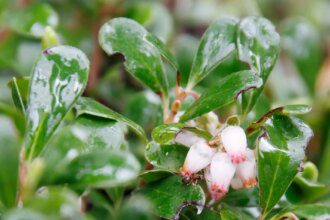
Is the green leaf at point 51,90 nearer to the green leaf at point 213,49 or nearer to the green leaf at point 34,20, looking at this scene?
the green leaf at point 213,49

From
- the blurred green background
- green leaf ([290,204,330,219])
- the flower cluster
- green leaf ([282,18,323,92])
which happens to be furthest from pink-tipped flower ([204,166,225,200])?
green leaf ([282,18,323,92])

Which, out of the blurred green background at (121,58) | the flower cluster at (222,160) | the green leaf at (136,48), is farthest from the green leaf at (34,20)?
the flower cluster at (222,160)

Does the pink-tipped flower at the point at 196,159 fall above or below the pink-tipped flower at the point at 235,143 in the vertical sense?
below

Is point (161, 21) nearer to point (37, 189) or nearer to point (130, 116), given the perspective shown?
point (130, 116)

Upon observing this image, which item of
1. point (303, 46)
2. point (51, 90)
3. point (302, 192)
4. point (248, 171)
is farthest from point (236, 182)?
point (303, 46)

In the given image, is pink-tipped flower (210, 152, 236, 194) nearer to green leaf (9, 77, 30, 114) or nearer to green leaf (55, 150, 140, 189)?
green leaf (55, 150, 140, 189)
